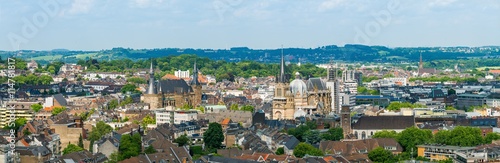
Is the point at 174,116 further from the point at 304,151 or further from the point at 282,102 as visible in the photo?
the point at 304,151

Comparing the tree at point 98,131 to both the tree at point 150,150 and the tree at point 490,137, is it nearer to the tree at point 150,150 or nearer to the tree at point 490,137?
the tree at point 150,150

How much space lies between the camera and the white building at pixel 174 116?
222 feet

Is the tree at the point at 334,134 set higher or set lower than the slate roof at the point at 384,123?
lower

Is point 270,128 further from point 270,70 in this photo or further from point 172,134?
point 270,70

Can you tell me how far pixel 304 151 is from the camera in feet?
155

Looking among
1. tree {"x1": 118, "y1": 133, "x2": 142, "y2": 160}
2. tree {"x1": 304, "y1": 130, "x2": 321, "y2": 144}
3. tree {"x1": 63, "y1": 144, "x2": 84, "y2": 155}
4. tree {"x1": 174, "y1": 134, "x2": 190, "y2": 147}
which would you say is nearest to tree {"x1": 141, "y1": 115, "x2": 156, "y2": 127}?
tree {"x1": 174, "y1": 134, "x2": 190, "y2": 147}

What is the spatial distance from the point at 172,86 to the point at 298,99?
12.8 m

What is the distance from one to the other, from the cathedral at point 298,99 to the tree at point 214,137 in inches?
734

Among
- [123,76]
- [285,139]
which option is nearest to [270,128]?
[285,139]

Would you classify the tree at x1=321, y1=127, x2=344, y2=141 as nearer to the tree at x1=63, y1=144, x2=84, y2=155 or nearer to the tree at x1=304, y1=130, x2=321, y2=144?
the tree at x1=304, y1=130, x2=321, y2=144

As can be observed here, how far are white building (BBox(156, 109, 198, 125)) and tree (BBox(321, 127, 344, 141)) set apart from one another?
13855 millimetres

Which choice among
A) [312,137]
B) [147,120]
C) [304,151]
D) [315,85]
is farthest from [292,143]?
[315,85]

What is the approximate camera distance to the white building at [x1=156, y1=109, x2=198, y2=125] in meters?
67.8

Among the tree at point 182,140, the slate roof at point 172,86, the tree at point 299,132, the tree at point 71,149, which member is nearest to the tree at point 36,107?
the slate roof at point 172,86
